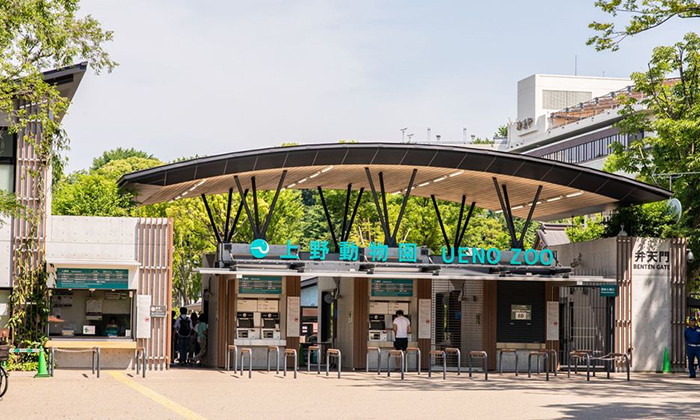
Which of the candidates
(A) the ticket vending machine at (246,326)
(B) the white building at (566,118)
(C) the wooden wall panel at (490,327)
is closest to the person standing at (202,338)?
(A) the ticket vending machine at (246,326)

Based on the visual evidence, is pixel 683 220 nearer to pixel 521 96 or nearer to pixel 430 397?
pixel 430 397

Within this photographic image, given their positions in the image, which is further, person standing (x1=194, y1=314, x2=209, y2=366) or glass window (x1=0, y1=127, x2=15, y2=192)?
person standing (x1=194, y1=314, x2=209, y2=366)

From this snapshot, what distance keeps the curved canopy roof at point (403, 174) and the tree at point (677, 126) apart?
3.85 metres

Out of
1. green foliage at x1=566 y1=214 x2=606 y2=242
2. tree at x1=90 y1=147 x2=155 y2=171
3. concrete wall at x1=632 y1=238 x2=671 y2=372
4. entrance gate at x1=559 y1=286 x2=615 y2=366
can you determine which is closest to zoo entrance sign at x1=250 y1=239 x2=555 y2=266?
entrance gate at x1=559 y1=286 x2=615 y2=366

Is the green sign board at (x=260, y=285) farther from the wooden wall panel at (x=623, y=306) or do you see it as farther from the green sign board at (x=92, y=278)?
the wooden wall panel at (x=623, y=306)

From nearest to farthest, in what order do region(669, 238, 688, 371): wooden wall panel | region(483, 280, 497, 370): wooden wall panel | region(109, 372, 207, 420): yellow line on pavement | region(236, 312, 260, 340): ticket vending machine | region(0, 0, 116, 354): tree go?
region(109, 372, 207, 420): yellow line on pavement
region(0, 0, 116, 354): tree
region(236, 312, 260, 340): ticket vending machine
region(483, 280, 497, 370): wooden wall panel
region(669, 238, 688, 371): wooden wall panel

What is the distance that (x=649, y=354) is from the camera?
2911 centimetres

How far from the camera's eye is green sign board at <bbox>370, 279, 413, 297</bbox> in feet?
94.0

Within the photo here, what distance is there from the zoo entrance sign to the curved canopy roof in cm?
202

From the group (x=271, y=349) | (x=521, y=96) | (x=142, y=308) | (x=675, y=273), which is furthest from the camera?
(x=521, y=96)

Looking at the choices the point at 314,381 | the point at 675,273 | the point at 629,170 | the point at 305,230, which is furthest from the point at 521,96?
the point at 314,381

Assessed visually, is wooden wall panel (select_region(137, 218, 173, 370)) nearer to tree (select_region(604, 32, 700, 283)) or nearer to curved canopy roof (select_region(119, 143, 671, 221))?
curved canopy roof (select_region(119, 143, 671, 221))

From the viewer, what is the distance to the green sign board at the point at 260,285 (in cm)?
2767

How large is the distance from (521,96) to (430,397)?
93.1 m
